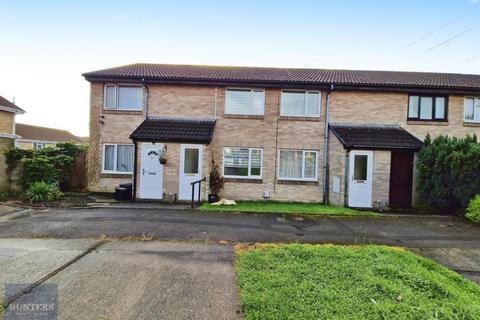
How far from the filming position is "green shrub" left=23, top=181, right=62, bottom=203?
32.4 feet

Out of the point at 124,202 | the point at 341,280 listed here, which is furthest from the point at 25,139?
the point at 341,280

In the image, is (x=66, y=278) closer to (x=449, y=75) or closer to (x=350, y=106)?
(x=350, y=106)

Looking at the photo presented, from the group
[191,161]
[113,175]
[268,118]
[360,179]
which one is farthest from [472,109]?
[113,175]

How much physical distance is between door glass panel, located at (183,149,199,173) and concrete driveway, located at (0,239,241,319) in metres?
5.52

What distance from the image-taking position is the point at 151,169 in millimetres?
11219

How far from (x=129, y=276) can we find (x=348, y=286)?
360 cm

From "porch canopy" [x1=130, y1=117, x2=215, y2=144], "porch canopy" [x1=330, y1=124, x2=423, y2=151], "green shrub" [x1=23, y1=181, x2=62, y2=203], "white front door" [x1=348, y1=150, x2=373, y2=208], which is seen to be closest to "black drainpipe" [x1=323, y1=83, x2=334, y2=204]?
"porch canopy" [x1=330, y1=124, x2=423, y2=151]

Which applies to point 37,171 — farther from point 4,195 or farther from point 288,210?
point 288,210

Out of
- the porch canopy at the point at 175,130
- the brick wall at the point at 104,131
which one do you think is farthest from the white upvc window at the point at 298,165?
the brick wall at the point at 104,131

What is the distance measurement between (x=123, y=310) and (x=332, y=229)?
6.09 meters

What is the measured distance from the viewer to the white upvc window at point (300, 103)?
40.6ft

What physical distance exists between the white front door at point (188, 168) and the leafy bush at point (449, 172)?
949 centimetres

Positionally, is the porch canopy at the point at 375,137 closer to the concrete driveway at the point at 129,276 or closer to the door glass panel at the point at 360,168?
the door glass panel at the point at 360,168

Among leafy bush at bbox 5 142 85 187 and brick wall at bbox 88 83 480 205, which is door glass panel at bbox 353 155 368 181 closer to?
brick wall at bbox 88 83 480 205
